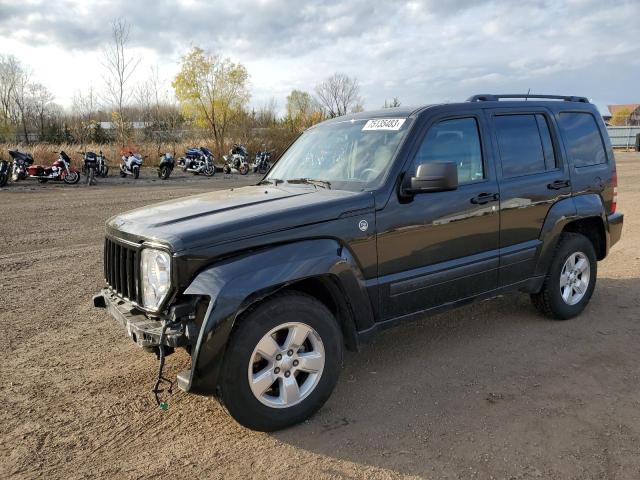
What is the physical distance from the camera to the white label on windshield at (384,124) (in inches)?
157

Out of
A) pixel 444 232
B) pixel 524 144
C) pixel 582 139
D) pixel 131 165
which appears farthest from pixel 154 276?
pixel 131 165

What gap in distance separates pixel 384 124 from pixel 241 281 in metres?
1.88

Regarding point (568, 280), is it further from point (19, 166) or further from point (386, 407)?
point (19, 166)

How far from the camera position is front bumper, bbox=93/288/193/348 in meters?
2.90

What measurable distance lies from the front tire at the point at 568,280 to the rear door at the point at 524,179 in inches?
14.3

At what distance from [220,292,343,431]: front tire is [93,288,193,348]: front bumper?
277 mm

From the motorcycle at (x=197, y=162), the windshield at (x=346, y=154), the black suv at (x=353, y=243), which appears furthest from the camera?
the motorcycle at (x=197, y=162)

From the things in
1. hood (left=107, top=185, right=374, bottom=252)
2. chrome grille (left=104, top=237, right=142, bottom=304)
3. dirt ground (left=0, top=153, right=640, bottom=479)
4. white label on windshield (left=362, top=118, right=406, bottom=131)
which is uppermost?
white label on windshield (left=362, top=118, right=406, bottom=131)

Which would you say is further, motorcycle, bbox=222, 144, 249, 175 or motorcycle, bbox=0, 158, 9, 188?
motorcycle, bbox=222, 144, 249, 175

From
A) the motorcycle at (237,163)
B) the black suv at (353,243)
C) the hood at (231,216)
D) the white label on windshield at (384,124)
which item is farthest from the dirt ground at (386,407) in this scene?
the motorcycle at (237,163)

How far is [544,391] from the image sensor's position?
3.64 m

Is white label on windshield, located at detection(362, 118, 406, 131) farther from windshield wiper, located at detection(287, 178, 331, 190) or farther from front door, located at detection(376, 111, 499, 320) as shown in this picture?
windshield wiper, located at detection(287, 178, 331, 190)

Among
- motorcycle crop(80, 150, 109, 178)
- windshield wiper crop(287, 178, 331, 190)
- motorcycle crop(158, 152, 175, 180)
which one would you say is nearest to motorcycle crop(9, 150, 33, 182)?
motorcycle crop(80, 150, 109, 178)

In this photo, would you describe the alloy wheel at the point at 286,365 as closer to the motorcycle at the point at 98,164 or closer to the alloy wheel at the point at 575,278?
the alloy wheel at the point at 575,278
